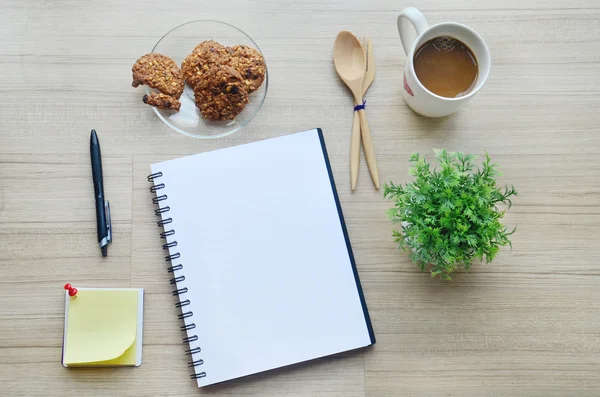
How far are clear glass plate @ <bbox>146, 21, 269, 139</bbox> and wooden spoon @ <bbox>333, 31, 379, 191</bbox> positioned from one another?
0.13 metres

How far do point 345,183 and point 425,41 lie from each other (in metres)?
0.26

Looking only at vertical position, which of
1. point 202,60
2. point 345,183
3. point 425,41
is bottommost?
point 345,183

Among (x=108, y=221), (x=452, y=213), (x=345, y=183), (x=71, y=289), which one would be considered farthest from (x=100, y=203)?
(x=452, y=213)

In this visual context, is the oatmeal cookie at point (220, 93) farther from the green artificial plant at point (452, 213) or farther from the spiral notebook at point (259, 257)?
the green artificial plant at point (452, 213)

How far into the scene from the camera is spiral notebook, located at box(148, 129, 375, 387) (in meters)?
0.90

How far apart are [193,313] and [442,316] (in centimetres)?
42

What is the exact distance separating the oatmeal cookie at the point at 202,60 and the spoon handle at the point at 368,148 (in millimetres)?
249

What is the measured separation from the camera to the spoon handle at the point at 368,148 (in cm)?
92

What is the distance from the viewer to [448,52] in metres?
0.88

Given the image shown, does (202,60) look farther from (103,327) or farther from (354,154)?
(103,327)

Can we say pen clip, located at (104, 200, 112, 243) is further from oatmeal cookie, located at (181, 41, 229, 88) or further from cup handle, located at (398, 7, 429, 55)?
cup handle, located at (398, 7, 429, 55)

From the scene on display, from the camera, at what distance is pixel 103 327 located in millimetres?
888

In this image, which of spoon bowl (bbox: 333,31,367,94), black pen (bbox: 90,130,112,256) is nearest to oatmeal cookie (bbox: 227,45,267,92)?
spoon bowl (bbox: 333,31,367,94)

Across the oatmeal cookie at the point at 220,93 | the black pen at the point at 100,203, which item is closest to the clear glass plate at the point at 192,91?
the oatmeal cookie at the point at 220,93
